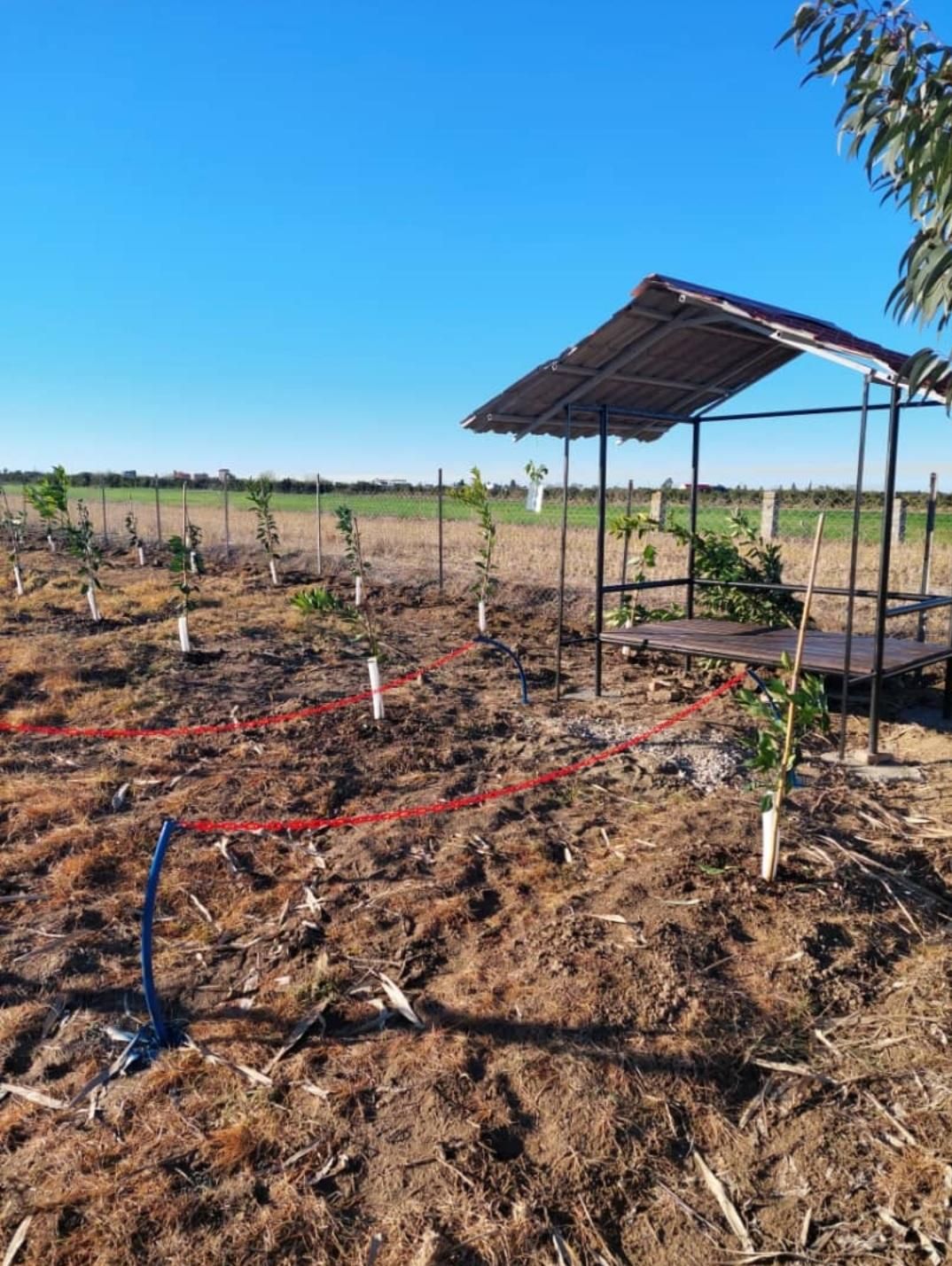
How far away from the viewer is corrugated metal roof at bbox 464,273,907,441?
5.89m

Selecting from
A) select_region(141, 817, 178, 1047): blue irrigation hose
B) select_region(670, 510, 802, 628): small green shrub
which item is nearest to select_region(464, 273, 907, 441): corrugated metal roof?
select_region(670, 510, 802, 628): small green shrub

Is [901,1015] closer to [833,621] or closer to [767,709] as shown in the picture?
[767,709]

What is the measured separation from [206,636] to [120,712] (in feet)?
11.1

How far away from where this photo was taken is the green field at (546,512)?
23.9 meters

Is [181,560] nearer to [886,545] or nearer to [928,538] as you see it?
[886,545]

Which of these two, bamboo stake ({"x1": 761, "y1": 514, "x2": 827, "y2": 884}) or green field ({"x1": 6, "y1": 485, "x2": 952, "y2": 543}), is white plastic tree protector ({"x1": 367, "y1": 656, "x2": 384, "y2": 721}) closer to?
bamboo stake ({"x1": 761, "y1": 514, "x2": 827, "y2": 884})

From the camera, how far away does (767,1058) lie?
2826 mm

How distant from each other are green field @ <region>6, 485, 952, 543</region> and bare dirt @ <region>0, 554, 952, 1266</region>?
17.0ft

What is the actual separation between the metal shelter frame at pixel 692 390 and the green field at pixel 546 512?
1527 mm

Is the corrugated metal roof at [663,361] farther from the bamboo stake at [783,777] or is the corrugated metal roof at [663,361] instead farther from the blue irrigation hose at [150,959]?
the blue irrigation hose at [150,959]

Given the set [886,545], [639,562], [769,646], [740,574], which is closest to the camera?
[886,545]

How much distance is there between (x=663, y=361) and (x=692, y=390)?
0.75 m

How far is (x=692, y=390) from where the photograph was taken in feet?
26.0

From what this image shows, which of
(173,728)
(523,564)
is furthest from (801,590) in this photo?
(523,564)
